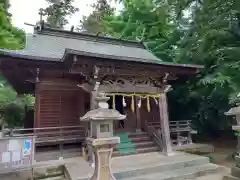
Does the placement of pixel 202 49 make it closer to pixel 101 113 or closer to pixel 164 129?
pixel 164 129

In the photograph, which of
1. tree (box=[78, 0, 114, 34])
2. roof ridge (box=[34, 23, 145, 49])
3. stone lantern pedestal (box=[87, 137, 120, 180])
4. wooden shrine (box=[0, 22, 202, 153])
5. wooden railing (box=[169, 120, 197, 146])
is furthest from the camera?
tree (box=[78, 0, 114, 34])

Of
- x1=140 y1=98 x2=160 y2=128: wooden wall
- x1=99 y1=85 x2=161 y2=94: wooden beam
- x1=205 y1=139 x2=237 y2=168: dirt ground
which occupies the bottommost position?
x1=205 y1=139 x2=237 y2=168: dirt ground

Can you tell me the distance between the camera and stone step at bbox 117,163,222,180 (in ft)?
17.6

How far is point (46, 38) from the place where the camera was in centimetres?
1002

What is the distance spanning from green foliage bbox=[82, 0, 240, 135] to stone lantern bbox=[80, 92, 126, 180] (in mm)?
4208

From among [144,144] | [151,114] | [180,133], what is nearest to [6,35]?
[151,114]

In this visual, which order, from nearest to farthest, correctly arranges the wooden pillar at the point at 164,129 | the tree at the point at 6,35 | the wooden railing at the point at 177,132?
the wooden pillar at the point at 164,129
the wooden railing at the point at 177,132
the tree at the point at 6,35

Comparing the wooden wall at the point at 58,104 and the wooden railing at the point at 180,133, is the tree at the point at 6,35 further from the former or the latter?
the wooden railing at the point at 180,133

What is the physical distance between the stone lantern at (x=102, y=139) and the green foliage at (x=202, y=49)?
4208 mm

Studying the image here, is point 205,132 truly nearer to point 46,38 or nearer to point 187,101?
point 187,101

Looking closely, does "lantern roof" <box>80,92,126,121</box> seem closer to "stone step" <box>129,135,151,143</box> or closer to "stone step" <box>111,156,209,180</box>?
"stone step" <box>111,156,209,180</box>

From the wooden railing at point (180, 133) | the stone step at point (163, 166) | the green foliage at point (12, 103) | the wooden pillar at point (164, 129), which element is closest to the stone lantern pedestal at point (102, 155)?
the stone step at point (163, 166)

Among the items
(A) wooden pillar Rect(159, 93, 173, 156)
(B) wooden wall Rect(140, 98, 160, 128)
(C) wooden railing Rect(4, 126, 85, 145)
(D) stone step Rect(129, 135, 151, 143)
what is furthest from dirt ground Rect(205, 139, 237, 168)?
(C) wooden railing Rect(4, 126, 85, 145)

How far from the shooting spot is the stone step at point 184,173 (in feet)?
17.6
